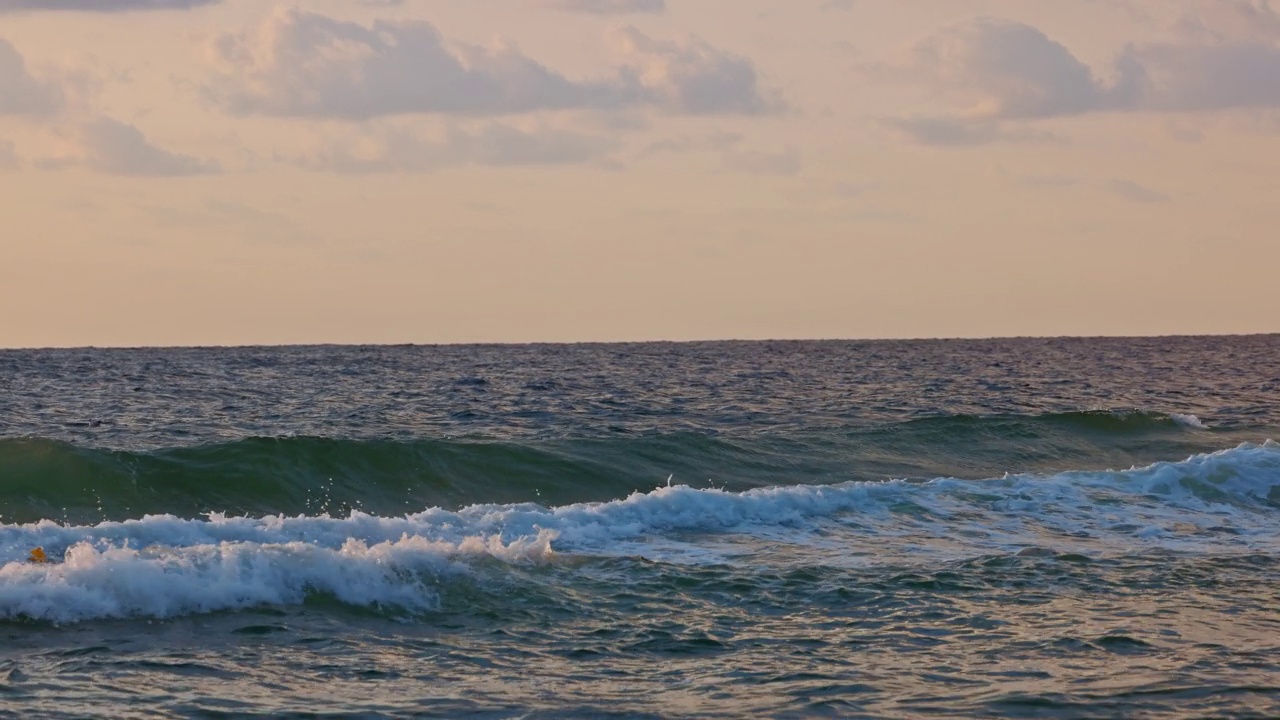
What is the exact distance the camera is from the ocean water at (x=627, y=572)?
9.53 meters

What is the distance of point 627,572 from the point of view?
45.7 feet

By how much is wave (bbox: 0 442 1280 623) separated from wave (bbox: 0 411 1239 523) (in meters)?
2.12

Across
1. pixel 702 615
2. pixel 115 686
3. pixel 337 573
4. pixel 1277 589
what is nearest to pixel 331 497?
pixel 337 573

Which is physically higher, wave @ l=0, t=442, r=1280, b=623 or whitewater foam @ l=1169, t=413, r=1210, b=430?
whitewater foam @ l=1169, t=413, r=1210, b=430

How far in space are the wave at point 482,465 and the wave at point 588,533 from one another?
2.12m

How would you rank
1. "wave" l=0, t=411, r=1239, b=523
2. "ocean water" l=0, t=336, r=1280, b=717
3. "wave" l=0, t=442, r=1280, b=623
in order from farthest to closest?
1. "wave" l=0, t=411, r=1239, b=523
2. "wave" l=0, t=442, r=1280, b=623
3. "ocean water" l=0, t=336, r=1280, b=717

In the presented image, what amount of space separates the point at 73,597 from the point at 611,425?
19.5 m

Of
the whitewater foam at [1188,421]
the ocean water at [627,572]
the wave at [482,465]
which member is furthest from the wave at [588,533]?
the whitewater foam at [1188,421]

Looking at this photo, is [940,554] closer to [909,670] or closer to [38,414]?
[909,670]

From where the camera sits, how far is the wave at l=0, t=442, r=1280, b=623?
11.6 meters

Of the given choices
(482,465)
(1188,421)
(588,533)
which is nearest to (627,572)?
(588,533)

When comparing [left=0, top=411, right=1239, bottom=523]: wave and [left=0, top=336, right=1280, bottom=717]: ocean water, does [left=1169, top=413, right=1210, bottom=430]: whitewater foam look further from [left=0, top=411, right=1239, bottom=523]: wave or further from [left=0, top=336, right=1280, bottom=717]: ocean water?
[left=0, top=336, right=1280, bottom=717]: ocean water

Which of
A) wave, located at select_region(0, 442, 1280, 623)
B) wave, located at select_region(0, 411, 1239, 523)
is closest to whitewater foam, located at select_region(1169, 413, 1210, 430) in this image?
wave, located at select_region(0, 411, 1239, 523)

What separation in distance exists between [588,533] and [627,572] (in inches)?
103
